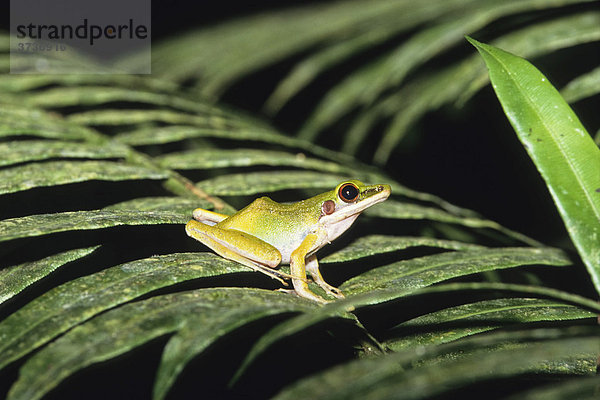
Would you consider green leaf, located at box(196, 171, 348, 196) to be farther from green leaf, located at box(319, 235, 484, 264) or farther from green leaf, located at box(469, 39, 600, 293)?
green leaf, located at box(469, 39, 600, 293)

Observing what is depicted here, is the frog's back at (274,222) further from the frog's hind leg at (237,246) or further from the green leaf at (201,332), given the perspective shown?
the green leaf at (201,332)

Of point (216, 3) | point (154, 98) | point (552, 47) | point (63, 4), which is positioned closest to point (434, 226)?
point (552, 47)

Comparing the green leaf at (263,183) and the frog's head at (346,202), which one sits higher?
the green leaf at (263,183)

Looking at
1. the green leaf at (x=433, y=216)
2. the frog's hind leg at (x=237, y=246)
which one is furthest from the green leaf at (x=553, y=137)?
the frog's hind leg at (x=237, y=246)

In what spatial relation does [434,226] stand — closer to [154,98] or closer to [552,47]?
[552,47]

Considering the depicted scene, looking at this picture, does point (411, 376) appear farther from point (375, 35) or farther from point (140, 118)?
point (375, 35)

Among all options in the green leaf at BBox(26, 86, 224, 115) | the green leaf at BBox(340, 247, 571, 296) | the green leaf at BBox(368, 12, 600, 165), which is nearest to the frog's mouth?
the green leaf at BBox(340, 247, 571, 296)

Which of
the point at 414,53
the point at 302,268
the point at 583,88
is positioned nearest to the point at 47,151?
the point at 302,268
